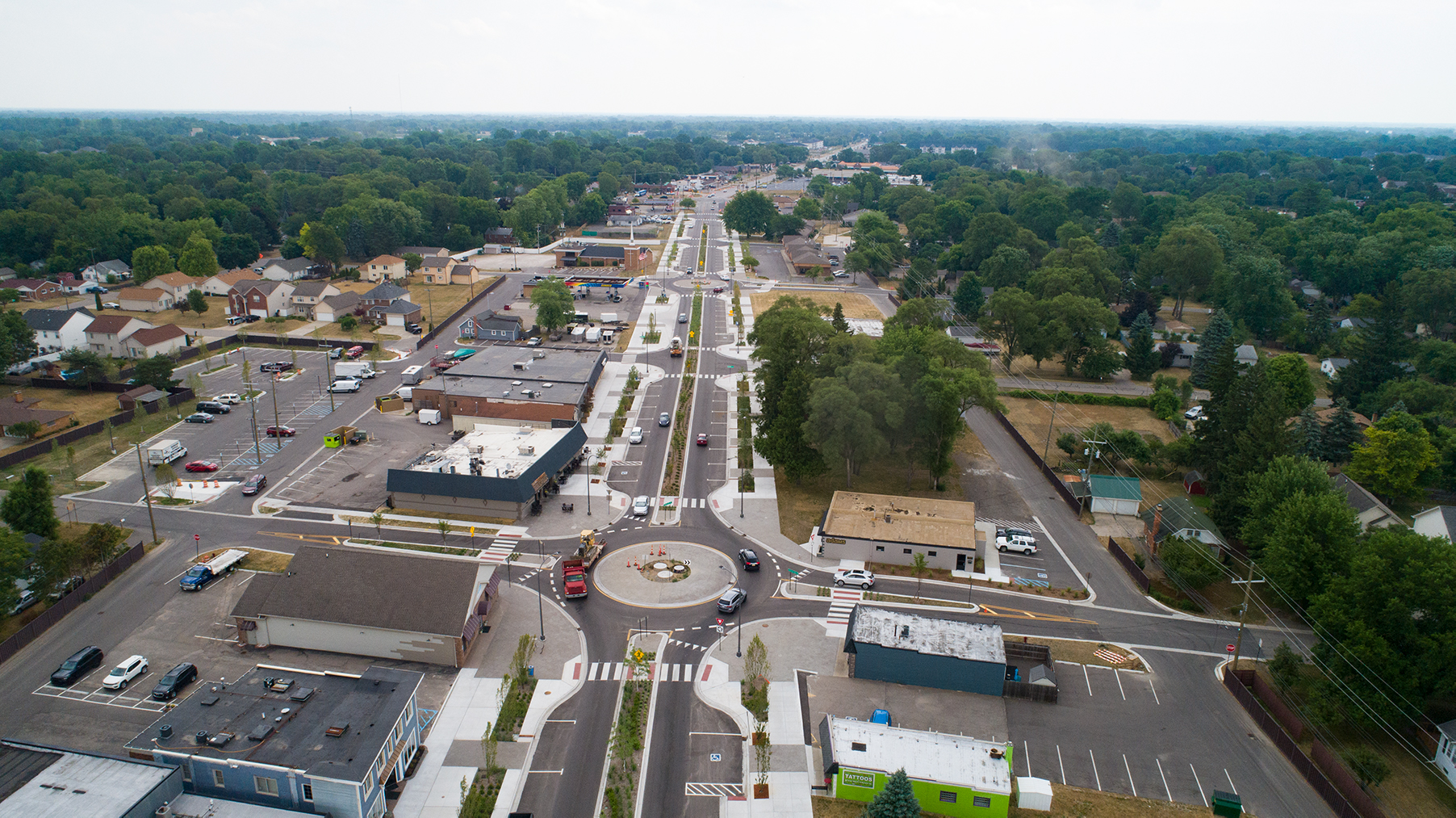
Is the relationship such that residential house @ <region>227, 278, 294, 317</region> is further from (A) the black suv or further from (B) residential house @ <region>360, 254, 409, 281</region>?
(A) the black suv

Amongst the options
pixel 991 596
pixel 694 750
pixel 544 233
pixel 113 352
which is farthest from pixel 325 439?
pixel 544 233

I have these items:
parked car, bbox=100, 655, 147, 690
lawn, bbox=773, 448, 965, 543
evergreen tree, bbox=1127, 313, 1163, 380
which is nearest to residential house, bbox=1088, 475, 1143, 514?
lawn, bbox=773, 448, 965, 543

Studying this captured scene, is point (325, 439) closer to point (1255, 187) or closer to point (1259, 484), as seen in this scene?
point (1259, 484)

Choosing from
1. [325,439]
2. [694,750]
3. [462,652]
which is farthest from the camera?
[325,439]

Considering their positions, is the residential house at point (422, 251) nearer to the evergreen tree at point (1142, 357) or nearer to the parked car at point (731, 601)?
the evergreen tree at point (1142, 357)

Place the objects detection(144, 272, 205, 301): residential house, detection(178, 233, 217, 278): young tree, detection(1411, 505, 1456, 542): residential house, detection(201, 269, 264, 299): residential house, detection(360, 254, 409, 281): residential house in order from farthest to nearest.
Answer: detection(360, 254, 409, 281): residential house < detection(201, 269, 264, 299): residential house < detection(178, 233, 217, 278): young tree < detection(144, 272, 205, 301): residential house < detection(1411, 505, 1456, 542): residential house

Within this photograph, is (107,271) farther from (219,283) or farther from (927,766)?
(927,766)
